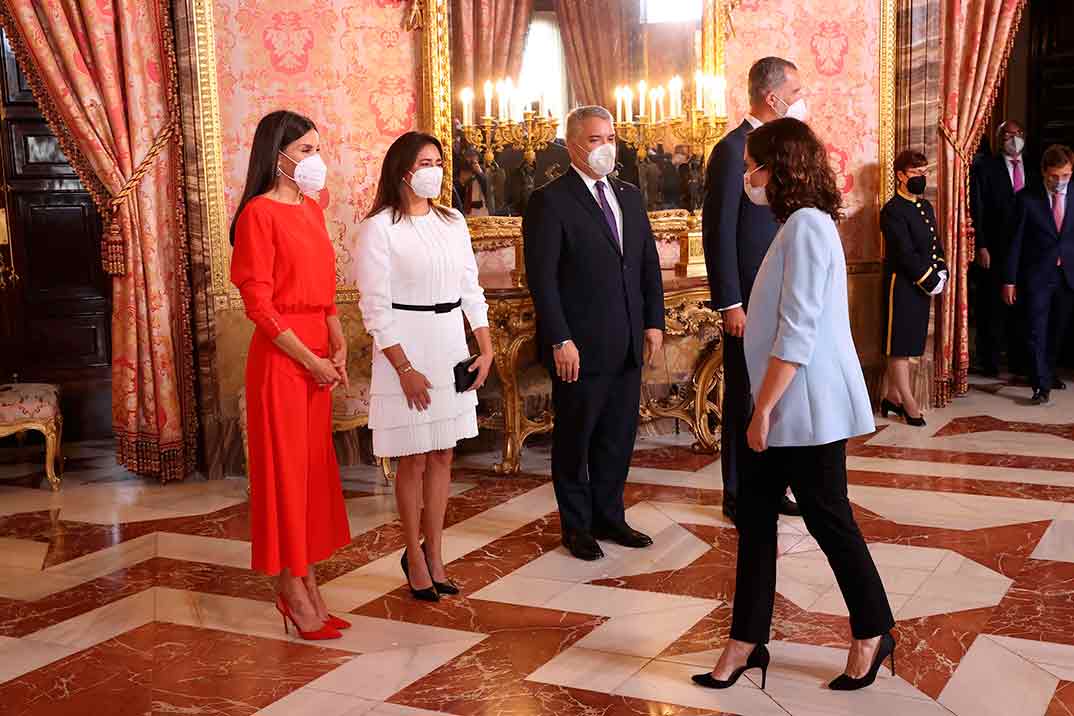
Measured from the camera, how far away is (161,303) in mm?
5523

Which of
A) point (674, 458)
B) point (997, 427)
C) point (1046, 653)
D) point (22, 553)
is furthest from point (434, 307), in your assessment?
point (997, 427)

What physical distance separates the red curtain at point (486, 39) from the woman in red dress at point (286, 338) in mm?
2572

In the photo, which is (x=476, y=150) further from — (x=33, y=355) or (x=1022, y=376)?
(x=1022, y=376)

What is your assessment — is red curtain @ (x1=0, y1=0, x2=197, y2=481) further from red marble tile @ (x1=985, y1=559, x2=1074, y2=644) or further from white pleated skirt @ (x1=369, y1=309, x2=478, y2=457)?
red marble tile @ (x1=985, y1=559, x2=1074, y2=644)

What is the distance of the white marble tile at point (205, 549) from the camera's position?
4.30 meters

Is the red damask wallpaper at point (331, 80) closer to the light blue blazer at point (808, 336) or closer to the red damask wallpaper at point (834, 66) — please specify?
the red damask wallpaper at point (834, 66)

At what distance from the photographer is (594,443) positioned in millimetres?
4301

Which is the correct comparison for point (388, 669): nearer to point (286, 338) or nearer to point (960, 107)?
point (286, 338)

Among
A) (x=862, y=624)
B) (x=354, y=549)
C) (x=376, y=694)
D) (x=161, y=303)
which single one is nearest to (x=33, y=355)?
(x=161, y=303)

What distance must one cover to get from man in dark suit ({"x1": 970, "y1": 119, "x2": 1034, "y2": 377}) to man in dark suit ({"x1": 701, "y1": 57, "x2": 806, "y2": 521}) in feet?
12.5

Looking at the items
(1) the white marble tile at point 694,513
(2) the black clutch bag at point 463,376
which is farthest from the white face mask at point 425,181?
(1) the white marble tile at point 694,513

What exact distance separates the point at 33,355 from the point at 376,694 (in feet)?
18.6

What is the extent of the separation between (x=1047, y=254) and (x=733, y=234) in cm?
381

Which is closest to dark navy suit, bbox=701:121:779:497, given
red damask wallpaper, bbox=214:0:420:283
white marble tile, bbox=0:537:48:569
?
red damask wallpaper, bbox=214:0:420:283
